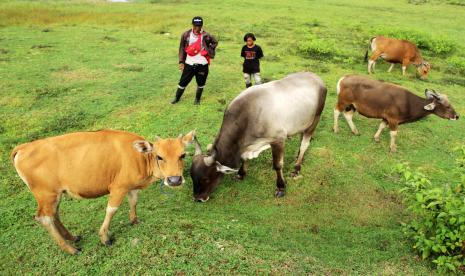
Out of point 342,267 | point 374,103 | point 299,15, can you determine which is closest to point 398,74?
point 374,103

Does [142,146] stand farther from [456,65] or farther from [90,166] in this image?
[456,65]

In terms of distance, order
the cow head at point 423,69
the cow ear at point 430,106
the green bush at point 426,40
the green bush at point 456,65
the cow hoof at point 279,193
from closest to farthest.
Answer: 1. the cow hoof at point 279,193
2. the cow ear at point 430,106
3. the cow head at point 423,69
4. the green bush at point 456,65
5. the green bush at point 426,40

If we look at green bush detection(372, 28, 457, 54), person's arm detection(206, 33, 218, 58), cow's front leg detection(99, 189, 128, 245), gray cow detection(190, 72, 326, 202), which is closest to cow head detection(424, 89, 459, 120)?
gray cow detection(190, 72, 326, 202)

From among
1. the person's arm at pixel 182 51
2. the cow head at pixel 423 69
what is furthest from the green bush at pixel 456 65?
the person's arm at pixel 182 51

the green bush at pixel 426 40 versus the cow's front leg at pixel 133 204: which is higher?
the green bush at pixel 426 40

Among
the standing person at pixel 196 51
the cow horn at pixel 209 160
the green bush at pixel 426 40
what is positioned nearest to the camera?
the cow horn at pixel 209 160

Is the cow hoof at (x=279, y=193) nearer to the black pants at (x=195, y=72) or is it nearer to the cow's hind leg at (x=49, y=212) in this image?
the cow's hind leg at (x=49, y=212)

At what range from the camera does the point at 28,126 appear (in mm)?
8906

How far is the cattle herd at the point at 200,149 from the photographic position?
16.2 feet

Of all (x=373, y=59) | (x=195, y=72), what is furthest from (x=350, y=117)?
(x=373, y=59)

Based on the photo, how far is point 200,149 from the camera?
260 inches

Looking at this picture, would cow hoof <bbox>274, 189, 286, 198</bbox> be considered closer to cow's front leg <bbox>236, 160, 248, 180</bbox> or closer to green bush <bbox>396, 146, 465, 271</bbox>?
cow's front leg <bbox>236, 160, 248, 180</bbox>

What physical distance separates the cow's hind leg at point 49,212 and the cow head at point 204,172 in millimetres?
2257

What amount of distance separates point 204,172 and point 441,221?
11.9 feet
